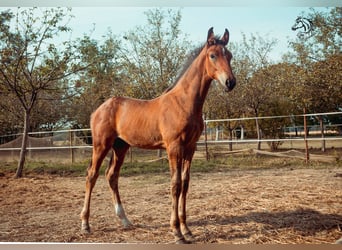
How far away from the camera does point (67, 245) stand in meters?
2.59

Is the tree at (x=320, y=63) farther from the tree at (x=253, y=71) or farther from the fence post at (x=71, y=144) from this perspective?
the fence post at (x=71, y=144)

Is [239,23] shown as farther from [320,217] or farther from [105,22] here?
[320,217]

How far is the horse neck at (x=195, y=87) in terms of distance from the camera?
2.56 metres

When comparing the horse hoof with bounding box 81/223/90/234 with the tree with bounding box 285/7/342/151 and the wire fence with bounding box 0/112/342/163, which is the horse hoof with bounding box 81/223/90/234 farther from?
the tree with bounding box 285/7/342/151

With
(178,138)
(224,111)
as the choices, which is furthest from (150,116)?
(224,111)

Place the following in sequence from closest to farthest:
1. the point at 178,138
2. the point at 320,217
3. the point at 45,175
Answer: the point at 178,138, the point at 320,217, the point at 45,175

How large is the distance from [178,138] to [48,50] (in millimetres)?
1729

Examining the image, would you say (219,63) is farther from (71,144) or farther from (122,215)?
(71,144)

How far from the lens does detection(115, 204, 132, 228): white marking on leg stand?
2.69 meters

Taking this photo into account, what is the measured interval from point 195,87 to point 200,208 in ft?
3.48

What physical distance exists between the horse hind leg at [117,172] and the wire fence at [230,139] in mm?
263

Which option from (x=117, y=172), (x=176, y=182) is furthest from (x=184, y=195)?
(x=117, y=172)

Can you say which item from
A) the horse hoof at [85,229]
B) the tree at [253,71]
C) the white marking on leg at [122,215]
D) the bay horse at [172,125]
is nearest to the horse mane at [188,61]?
the bay horse at [172,125]

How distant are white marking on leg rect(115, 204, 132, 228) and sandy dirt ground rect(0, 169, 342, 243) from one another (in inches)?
1.9
